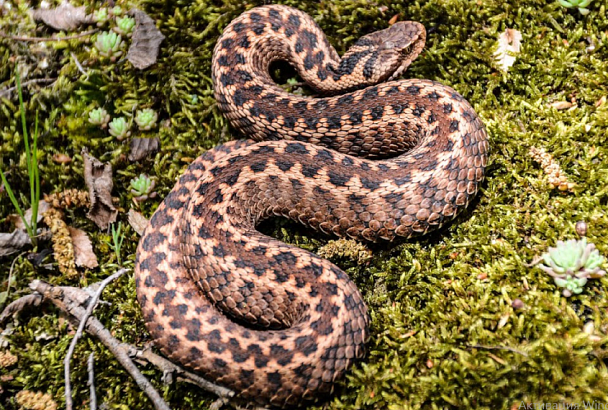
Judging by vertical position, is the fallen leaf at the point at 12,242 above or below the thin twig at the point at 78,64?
below

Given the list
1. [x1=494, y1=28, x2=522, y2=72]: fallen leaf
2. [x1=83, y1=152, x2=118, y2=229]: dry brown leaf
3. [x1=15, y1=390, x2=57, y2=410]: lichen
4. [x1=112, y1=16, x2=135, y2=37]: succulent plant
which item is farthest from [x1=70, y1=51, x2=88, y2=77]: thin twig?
[x1=494, y1=28, x2=522, y2=72]: fallen leaf

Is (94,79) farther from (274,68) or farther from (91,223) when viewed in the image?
(274,68)

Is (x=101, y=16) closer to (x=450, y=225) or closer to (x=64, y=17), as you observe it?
(x=64, y=17)

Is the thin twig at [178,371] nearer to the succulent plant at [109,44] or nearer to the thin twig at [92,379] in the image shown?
the thin twig at [92,379]

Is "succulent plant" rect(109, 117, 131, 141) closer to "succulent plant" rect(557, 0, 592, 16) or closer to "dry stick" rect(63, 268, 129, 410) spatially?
"dry stick" rect(63, 268, 129, 410)

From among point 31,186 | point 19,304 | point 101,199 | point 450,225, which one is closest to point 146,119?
point 101,199

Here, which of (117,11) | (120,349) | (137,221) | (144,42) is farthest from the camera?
(117,11)

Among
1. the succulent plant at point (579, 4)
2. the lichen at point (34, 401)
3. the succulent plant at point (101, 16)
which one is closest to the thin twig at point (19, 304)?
the lichen at point (34, 401)

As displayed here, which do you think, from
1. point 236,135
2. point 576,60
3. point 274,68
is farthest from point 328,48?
point 576,60
